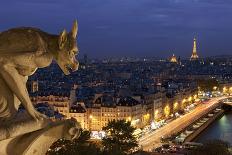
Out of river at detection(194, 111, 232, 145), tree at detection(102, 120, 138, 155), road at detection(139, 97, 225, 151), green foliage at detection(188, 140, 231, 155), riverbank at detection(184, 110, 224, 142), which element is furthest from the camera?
river at detection(194, 111, 232, 145)

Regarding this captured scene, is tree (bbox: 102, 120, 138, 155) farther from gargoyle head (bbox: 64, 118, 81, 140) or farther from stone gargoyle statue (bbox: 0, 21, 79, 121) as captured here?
stone gargoyle statue (bbox: 0, 21, 79, 121)

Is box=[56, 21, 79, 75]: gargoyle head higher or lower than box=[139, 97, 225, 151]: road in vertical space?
higher

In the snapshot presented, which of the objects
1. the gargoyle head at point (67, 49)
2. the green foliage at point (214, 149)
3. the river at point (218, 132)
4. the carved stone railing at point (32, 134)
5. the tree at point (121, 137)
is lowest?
the river at point (218, 132)

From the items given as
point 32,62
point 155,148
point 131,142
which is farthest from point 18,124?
point 155,148

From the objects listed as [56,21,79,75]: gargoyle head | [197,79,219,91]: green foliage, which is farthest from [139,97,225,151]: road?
[56,21,79,75]: gargoyle head

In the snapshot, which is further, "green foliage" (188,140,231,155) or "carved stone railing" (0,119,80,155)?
"green foliage" (188,140,231,155)

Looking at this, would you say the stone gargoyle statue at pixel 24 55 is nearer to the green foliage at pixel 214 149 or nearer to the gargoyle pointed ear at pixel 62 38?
the gargoyle pointed ear at pixel 62 38

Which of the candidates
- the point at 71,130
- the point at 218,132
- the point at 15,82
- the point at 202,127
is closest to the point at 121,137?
the point at 71,130

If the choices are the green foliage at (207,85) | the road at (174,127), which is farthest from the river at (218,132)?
the green foliage at (207,85)

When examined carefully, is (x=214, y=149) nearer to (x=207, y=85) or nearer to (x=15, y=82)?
(x=15, y=82)
